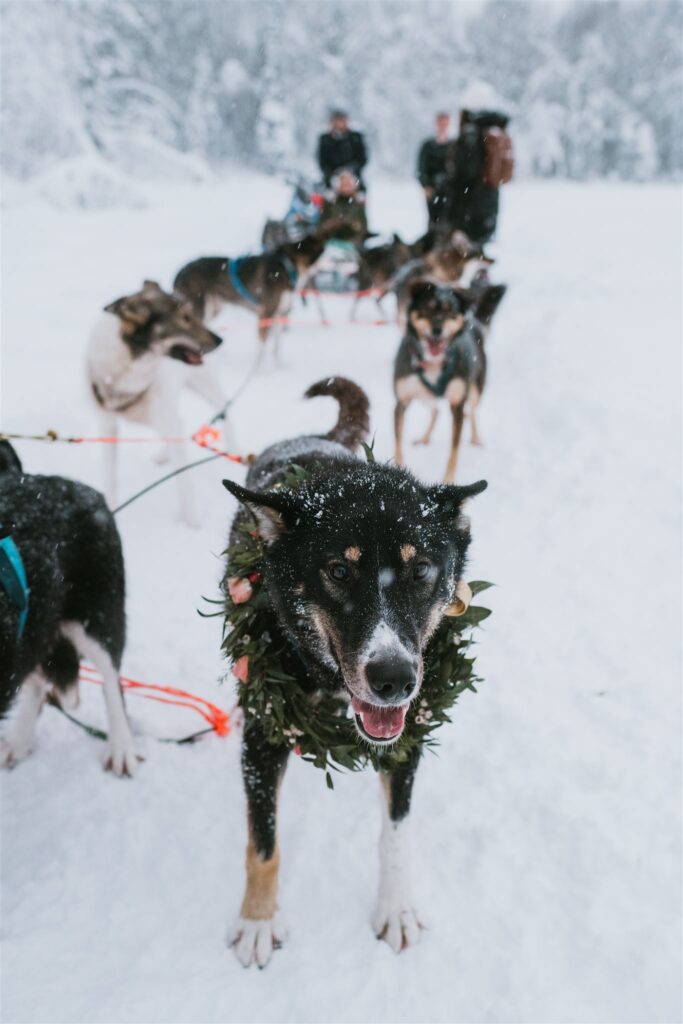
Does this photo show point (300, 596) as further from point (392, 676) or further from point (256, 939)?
point (256, 939)

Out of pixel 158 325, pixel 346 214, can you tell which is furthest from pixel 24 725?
pixel 346 214

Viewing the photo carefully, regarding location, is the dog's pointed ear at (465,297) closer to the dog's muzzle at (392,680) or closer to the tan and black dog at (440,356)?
the tan and black dog at (440,356)

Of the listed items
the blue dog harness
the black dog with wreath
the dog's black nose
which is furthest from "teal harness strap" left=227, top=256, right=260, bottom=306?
the dog's black nose

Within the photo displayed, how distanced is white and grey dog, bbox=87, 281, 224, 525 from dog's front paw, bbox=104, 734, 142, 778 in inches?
85.3

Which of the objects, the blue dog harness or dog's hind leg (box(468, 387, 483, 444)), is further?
the blue dog harness

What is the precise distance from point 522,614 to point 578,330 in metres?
5.53

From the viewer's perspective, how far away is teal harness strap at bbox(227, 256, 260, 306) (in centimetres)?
774

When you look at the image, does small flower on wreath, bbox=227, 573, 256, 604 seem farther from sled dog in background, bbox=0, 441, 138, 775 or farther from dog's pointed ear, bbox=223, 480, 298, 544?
sled dog in background, bbox=0, 441, 138, 775

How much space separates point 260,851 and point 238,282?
6.91 meters

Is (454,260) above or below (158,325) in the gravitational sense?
above

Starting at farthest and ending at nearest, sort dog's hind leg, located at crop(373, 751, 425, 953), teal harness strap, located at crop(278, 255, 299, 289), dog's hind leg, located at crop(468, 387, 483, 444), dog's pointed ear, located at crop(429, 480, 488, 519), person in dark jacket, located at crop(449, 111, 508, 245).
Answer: teal harness strap, located at crop(278, 255, 299, 289) < person in dark jacket, located at crop(449, 111, 508, 245) < dog's hind leg, located at crop(468, 387, 483, 444) < dog's hind leg, located at crop(373, 751, 425, 953) < dog's pointed ear, located at crop(429, 480, 488, 519)

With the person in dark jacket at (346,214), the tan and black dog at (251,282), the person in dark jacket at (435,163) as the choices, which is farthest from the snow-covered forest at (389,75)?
the tan and black dog at (251,282)

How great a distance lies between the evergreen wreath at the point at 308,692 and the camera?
1990mm

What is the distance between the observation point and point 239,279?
7797 mm
